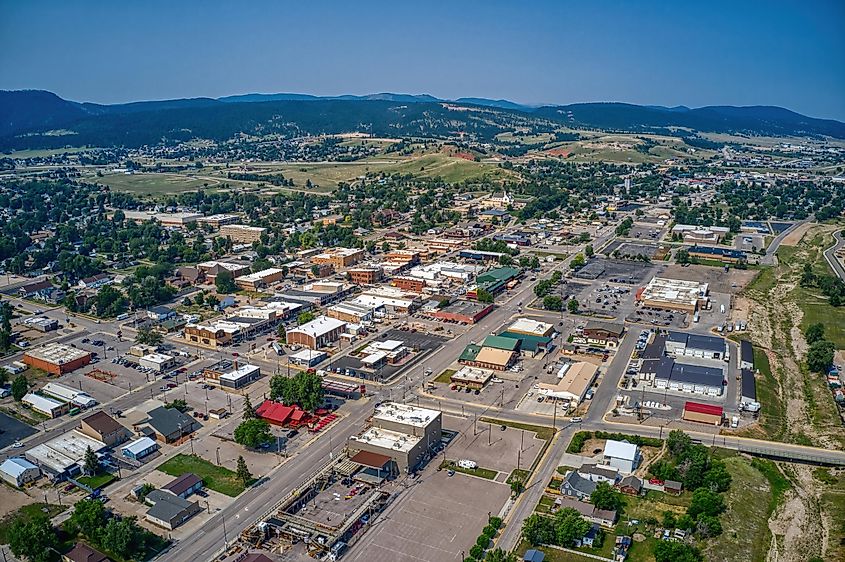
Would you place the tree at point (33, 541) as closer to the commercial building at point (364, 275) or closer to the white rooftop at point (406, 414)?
the white rooftop at point (406, 414)

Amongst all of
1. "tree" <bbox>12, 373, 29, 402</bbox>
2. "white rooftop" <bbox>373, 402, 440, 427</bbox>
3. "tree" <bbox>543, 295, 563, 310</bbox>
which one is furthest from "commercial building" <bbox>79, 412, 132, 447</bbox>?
"tree" <bbox>543, 295, 563, 310</bbox>

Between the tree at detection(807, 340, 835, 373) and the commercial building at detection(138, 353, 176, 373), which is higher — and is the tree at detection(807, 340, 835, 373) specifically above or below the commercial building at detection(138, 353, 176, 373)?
above

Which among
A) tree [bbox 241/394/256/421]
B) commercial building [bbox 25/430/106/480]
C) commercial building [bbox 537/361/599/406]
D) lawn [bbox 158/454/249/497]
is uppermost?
commercial building [bbox 537/361/599/406]

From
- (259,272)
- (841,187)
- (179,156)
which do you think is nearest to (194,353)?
(259,272)

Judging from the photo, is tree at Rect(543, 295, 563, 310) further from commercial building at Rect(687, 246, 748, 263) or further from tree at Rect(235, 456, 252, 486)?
tree at Rect(235, 456, 252, 486)

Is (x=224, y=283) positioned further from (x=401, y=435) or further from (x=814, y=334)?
(x=814, y=334)

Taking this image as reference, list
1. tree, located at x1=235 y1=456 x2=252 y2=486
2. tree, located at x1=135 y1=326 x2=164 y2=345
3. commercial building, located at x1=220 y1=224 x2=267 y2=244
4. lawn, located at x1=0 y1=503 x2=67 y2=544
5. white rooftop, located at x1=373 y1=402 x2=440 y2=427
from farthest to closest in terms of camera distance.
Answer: commercial building, located at x1=220 y1=224 x2=267 y2=244 → tree, located at x1=135 y1=326 x2=164 y2=345 → white rooftop, located at x1=373 y1=402 x2=440 y2=427 → tree, located at x1=235 y1=456 x2=252 y2=486 → lawn, located at x1=0 y1=503 x2=67 y2=544

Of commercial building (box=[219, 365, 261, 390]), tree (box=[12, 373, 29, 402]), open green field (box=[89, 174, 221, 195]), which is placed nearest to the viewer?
tree (box=[12, 373, 29, 402])

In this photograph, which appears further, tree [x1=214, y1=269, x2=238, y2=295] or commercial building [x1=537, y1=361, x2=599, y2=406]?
tree [x1=214, y1=269, x2=238, y2=295]
